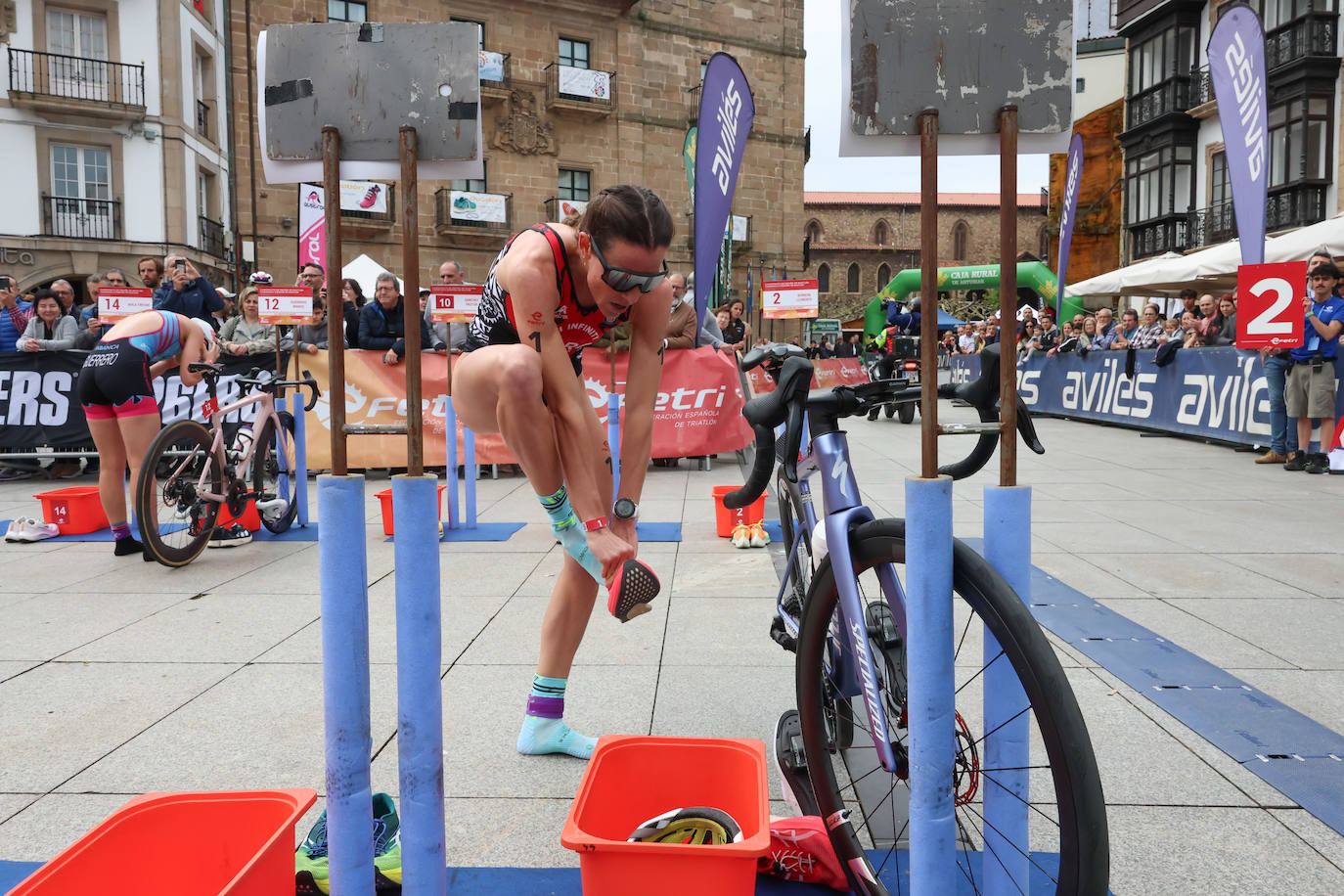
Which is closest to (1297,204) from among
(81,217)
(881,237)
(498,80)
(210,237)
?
(498,80)

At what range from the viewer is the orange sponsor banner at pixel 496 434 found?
31.0 feet

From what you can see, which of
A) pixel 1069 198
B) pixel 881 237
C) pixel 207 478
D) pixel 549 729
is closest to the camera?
pixel 549 729

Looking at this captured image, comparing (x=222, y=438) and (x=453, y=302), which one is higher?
(x=453, y=302)

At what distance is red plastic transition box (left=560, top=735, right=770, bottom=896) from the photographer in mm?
1760

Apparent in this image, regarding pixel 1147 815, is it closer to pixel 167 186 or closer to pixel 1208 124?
pixel 167 186

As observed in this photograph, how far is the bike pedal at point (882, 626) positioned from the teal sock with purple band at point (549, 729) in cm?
115

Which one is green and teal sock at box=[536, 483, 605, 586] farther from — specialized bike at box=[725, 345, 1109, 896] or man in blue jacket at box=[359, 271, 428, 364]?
man in blue jacket at box=[359, 271, 428, 364]

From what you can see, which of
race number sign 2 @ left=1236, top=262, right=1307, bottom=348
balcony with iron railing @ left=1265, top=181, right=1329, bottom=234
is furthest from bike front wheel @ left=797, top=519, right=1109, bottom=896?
balcony with iron railing @ left=1265, top=181, right=1329, bottom=234

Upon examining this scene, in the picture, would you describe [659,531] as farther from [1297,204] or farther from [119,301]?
[1297,204]

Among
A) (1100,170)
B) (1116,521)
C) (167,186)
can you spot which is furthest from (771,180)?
(1116,521)

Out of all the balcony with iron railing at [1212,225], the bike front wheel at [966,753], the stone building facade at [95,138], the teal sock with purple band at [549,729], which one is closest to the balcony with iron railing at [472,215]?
the stone building facade at [95,138]

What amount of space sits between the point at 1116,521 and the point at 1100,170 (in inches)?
1384

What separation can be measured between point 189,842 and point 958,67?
213 cm

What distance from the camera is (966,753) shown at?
2086 millimetres
